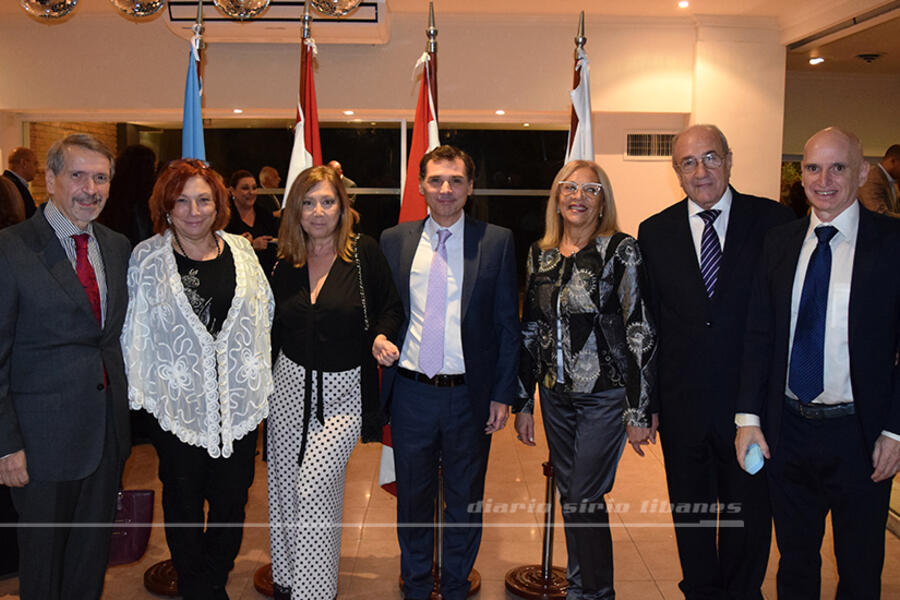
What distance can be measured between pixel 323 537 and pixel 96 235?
144 centimetres

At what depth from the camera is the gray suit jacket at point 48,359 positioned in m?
2.38

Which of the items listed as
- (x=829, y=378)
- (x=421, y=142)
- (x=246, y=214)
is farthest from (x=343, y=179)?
(x=246, y=214)

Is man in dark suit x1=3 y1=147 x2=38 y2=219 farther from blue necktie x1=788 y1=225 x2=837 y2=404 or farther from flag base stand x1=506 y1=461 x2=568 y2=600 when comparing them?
blue necktie x1=788 y1=225 x2=837 y2=404

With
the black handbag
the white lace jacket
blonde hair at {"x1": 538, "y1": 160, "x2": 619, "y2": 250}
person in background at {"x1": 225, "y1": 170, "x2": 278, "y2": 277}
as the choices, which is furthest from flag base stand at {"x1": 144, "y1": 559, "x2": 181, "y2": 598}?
person in background at {"x1": 225, "y1": 170, "x2": 278, "y2": 277}

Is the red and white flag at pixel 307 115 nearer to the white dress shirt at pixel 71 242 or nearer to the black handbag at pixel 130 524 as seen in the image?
the white dress shirt at pixel 71 242

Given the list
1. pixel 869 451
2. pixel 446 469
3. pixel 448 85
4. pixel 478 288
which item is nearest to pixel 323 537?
pixel 446 469

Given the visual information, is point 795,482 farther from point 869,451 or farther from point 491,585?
point 491,585

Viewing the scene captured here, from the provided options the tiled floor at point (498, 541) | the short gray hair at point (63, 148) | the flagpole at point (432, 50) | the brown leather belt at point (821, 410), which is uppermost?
the flagpole at point (432, 50)

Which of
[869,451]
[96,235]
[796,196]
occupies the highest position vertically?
[796,196]

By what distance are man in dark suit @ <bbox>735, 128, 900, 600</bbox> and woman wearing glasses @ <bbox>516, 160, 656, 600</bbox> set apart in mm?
422

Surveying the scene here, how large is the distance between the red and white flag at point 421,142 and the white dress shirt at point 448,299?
0.76 meters

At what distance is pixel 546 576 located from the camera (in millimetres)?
3367

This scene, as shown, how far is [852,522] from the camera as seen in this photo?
95.4 inches

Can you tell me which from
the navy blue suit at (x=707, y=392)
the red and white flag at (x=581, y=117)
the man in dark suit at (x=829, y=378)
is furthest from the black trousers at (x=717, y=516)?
the red and white flag at (x=581, y=117)
